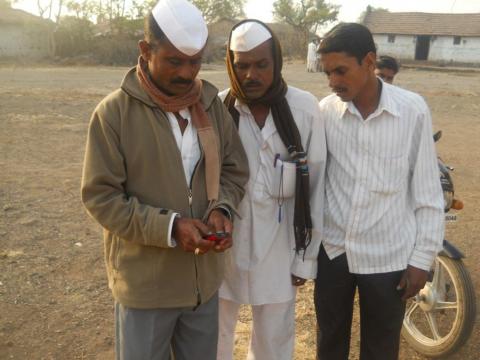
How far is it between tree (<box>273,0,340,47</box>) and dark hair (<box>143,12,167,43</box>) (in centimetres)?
4042

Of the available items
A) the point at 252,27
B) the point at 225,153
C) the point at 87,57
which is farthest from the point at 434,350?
the point at 87,57

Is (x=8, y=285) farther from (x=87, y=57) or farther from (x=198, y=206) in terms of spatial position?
(x=87, y=57)

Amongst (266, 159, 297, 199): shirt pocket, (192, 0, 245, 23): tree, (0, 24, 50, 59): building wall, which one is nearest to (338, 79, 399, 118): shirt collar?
(266, 159, 297, 199): shirt pocket

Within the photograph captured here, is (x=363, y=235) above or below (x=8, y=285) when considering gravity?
above

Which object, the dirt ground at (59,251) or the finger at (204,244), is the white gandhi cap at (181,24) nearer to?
the finger at (204,244)

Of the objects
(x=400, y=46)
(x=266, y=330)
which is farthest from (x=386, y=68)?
(x=400, y=46)

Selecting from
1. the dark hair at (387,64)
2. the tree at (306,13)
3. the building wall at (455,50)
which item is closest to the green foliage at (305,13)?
the tree at (306,13)

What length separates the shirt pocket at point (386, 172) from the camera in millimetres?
2156

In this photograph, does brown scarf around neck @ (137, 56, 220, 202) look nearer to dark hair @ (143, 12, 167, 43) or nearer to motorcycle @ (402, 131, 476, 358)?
dark hair @ (143, 12, 167, 43)

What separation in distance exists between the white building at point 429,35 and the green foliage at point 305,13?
361cm

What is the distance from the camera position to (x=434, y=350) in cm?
301

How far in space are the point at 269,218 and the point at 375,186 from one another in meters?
0.51

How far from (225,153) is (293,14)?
42.5 metres

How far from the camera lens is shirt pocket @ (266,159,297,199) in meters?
2.25
